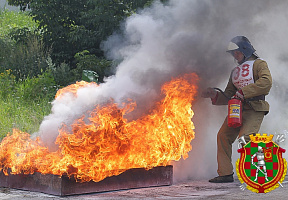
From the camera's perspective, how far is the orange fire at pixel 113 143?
650 centimetres

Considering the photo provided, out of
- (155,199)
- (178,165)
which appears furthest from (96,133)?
(178,165)

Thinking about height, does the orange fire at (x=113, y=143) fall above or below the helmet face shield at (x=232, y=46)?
below

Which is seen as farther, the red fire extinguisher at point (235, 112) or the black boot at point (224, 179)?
the black boot at point (224, 179)

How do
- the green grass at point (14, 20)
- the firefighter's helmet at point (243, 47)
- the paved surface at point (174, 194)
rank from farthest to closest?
the green grass at point (14, 20) → the firefighter's helmet at point (243, 47) → the paved surface at point (174, 194)

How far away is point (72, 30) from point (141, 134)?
25.9ft

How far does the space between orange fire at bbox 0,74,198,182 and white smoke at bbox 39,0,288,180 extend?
17 cm

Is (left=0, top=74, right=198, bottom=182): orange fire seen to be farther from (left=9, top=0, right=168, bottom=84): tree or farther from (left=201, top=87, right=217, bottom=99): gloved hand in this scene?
(left=9, top=0, right=168, bottom=84): tree

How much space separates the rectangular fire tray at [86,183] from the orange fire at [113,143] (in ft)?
0.28

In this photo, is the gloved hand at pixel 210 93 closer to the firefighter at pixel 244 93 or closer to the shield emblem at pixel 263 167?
the firefighter at pixel 244 93

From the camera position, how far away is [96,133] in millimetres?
6613

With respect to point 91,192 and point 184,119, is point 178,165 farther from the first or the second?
point 91,192

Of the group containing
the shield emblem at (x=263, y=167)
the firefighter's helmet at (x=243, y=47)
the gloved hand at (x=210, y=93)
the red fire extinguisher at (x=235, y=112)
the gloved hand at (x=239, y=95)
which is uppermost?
the firefighter's helmet at (x=243, y=47)

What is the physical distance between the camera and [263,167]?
19.6 feet

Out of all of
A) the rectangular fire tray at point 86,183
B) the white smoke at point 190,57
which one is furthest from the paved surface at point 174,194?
the white smoke at point 190,57
